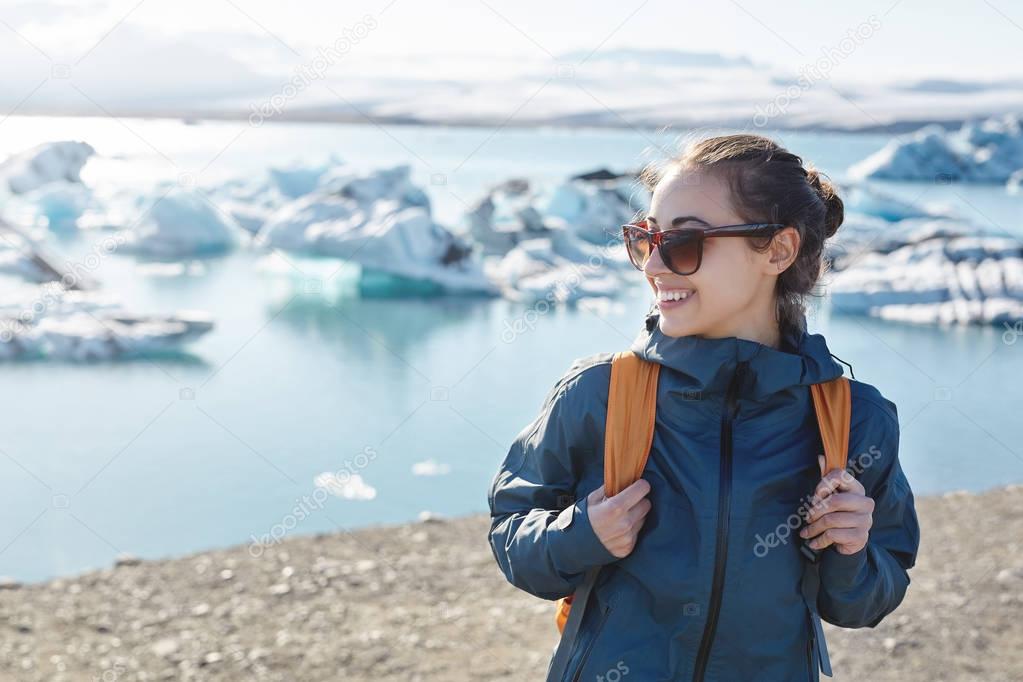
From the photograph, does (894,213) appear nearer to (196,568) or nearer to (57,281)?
(57,281)

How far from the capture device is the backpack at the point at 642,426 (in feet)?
4.07

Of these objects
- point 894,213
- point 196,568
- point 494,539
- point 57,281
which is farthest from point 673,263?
point 894,213

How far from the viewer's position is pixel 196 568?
12.2 ft

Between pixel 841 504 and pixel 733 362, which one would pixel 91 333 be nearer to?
pixel 733 362

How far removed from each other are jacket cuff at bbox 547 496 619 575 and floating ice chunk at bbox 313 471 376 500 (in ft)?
13.3

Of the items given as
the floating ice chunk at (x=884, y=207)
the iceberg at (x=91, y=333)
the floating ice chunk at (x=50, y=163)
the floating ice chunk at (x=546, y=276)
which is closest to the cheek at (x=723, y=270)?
the floating ice chunk at (x=50, y=163)

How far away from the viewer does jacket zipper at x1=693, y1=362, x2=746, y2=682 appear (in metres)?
1.22

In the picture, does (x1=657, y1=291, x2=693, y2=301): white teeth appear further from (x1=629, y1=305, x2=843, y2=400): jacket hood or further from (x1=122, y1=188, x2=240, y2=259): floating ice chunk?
(x1=122, y1=188, x2=240, y2=259): floating ice chunk

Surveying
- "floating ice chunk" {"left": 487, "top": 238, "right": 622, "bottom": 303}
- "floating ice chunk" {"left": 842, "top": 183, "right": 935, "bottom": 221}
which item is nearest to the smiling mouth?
"floating ice chunk" {"left": 487, "top": 238, "right": 622, "bottom": 303}

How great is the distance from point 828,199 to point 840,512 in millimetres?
446

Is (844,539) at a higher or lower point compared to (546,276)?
lower

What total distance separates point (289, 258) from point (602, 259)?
3.61 meters

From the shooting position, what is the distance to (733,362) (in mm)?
1264

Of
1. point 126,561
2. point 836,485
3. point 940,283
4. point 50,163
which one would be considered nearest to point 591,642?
point 836,485
